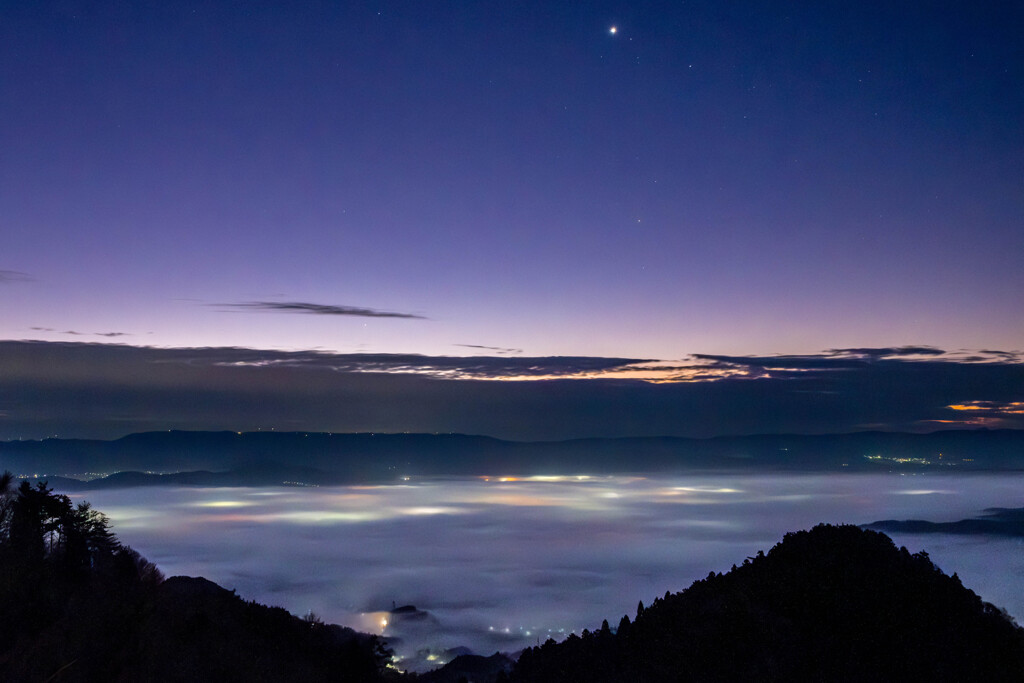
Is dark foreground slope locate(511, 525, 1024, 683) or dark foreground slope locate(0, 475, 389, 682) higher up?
dark foreground slope locate(0, 475, 389, 682)

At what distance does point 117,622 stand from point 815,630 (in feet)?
119

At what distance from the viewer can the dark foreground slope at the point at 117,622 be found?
29719mm

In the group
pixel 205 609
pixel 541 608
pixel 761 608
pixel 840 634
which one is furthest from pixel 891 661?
pixel 541 608

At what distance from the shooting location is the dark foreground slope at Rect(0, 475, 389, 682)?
2972 cm

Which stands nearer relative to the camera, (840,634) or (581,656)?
(840,634)

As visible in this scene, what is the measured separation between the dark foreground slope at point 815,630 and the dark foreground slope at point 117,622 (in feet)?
54.0

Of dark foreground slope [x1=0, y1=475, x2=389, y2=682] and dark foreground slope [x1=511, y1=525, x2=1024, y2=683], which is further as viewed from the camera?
dark foreground slope [x1=511, y1=525, x2=1024, y2=683]

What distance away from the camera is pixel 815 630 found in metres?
44.5

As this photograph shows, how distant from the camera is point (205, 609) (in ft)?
131

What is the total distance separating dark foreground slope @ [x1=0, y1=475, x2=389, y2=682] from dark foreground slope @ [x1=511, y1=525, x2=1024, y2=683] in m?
16.5

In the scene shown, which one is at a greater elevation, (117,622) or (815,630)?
(117,622)

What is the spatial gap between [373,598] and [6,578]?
166m

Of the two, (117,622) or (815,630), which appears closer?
(117,622)

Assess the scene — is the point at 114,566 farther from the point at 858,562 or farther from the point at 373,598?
the point at 373,598
